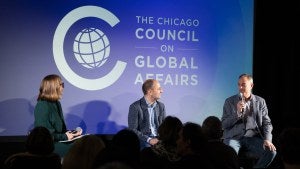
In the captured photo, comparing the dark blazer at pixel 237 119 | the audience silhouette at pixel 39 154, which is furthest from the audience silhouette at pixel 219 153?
the dark blazer at pixel 237 119

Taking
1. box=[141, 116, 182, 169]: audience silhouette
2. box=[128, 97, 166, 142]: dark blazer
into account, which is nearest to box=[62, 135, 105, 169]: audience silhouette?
box=[141, 116, 182, 169]: audience silhouette

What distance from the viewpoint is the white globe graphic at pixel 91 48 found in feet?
18.0

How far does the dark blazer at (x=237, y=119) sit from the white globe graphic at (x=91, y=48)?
1591 millimetres

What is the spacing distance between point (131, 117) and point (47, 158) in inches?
88.4

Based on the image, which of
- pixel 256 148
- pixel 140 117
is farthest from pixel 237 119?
pixel 140 117

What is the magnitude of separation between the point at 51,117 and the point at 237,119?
7.18 ft

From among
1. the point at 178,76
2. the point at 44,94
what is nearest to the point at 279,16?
the point at 178,76

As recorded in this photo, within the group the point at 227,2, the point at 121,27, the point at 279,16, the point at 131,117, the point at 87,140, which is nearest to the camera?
the point at 87,140

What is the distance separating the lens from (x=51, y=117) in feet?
15.1

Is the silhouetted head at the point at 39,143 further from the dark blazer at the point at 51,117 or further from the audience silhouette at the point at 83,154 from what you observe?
the dark blazer at the point at 51,117

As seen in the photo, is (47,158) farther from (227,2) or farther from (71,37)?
(227,2)

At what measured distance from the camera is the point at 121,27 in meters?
5.72

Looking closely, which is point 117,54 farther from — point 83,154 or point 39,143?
point 83,154

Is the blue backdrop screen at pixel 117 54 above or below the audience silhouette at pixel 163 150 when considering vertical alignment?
above
